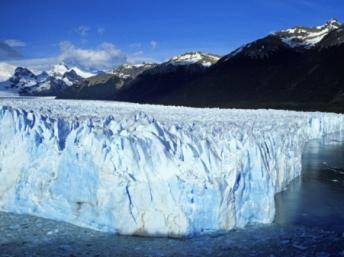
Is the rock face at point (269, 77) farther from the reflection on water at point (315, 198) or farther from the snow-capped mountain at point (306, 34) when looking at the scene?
the reflection on water at point (315, 198)

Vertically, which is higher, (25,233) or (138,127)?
(138,127)

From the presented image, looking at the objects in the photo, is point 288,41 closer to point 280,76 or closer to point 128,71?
point 280,76

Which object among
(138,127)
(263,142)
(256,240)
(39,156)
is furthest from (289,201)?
(39,156)

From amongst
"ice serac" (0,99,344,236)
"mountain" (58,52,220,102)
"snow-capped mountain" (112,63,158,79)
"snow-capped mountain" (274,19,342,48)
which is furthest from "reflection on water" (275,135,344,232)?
"snow-capped mountain" (112,63,158,79)

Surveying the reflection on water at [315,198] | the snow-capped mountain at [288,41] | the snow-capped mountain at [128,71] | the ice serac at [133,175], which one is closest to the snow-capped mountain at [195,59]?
the snow-capped mountain at [288,41]

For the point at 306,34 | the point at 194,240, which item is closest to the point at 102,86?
the point at 306,34

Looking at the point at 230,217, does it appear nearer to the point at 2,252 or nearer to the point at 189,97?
the point at 2,252
